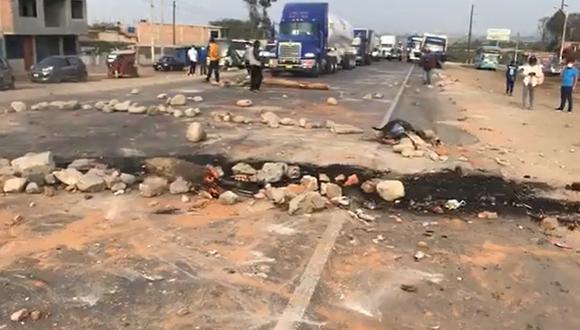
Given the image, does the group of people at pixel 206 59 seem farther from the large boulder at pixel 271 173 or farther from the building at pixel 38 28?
the large boulder at pixel 271 173

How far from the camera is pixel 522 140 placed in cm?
1408

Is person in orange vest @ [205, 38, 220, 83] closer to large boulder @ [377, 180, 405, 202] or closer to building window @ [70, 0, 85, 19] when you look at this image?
large boulder @ [377, 180, 405, 202]

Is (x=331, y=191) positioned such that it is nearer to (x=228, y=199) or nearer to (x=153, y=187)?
(x=228, y=199)

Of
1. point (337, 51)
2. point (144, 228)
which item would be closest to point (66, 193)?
point (144, 228)

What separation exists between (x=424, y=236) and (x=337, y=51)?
116ft

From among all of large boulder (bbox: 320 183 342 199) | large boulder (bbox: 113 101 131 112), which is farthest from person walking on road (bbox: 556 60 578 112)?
large boulder (bbox: 320 183 342 199)

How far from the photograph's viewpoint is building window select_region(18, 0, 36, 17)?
4394cm

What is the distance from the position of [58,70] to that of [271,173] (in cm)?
2483

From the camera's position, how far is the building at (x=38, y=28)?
4209 cm

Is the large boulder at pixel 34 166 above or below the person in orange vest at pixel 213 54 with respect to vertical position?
below

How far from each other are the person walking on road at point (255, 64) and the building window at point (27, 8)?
26.7 meters

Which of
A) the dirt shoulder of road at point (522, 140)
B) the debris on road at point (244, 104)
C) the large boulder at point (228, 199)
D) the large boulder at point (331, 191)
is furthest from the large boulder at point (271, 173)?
the debris on road at point (244, 104)

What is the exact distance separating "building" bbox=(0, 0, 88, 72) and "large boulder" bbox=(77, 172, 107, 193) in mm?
37067

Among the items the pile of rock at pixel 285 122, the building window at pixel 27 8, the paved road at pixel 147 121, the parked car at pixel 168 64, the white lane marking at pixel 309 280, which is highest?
the building window at pixel 27 8
